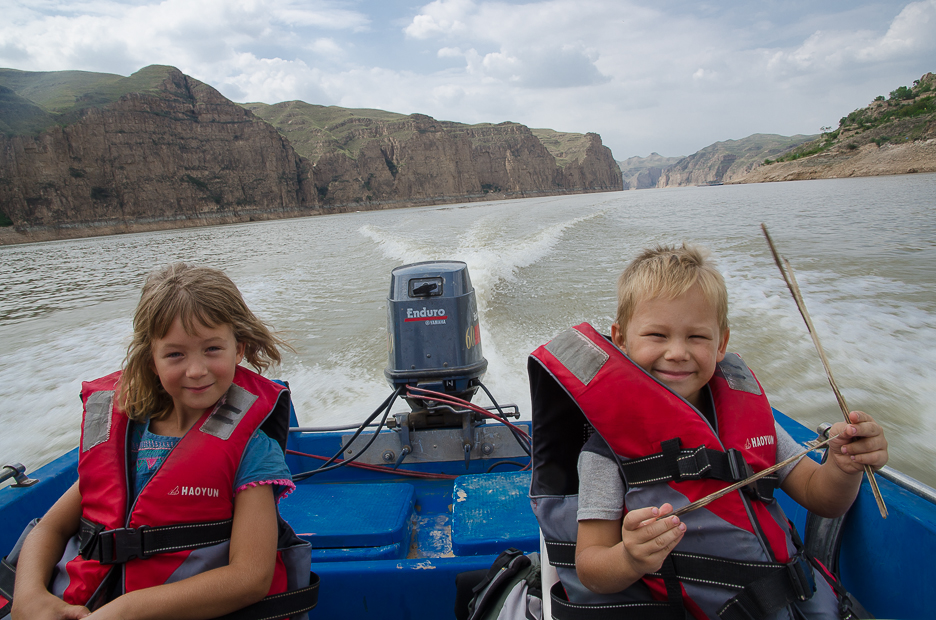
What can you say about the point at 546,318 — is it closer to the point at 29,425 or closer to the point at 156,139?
the point at 29,425

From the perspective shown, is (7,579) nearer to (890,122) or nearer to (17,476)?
(17,476)

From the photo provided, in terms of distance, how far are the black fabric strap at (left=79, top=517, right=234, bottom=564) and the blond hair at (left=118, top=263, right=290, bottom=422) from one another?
327 millimetres

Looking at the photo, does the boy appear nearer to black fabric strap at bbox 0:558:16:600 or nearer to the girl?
the girl

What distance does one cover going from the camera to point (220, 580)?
1.22m

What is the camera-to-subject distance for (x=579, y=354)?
130cm

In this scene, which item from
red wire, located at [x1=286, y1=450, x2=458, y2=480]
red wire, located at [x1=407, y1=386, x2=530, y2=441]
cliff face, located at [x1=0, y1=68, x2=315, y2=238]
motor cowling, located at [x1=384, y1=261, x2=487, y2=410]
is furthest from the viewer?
cliff face, located at [x1=0, y1=68, x2=315, y2=238]

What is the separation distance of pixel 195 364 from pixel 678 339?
1.29m

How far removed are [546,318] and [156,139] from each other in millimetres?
69737

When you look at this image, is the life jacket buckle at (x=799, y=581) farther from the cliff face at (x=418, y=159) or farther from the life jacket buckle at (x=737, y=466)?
the cliff face at (x=418, y=159)

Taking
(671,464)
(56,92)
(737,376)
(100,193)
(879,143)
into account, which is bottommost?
(671,464)

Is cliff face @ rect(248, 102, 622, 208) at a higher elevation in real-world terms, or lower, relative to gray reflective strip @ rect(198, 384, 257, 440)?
higher

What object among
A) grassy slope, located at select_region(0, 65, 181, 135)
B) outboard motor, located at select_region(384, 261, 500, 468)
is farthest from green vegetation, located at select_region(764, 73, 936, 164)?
grassy slope, located at select_region(0, 65, 181, 135)

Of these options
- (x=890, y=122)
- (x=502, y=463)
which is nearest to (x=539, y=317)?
(x=502, y=463)

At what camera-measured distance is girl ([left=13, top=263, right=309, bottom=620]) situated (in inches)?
49.7
